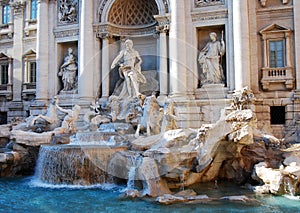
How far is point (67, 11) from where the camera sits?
18.5m

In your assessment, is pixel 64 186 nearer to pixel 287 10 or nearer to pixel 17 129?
pixel 17 129

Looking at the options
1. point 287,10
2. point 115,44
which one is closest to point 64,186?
point 115,44

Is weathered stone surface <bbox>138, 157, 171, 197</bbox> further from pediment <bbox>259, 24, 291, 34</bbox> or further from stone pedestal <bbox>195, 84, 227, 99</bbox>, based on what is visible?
pediment <bbox>259, 24, 291, 34</bbox>

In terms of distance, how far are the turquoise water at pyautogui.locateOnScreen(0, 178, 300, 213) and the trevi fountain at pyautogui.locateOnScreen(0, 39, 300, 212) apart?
2 centimetres

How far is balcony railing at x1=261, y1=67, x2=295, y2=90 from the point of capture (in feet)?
49.2

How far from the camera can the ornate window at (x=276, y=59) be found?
1509 cm

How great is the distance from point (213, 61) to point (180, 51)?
1.53m

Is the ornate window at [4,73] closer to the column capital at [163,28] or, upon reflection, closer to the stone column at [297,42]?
the column capital at [163,28]

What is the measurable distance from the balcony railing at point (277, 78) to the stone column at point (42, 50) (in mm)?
10981

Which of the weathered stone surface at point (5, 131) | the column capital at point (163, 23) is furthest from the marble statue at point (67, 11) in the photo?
the weathered stone surface at point (5, 131)

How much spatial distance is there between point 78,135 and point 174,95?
4.59 m

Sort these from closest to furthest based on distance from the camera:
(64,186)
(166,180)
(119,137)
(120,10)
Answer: (166,180), (64,186), (119,137), (120,10)

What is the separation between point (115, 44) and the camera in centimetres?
1844

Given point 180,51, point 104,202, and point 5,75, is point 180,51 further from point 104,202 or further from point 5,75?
point 5,75
